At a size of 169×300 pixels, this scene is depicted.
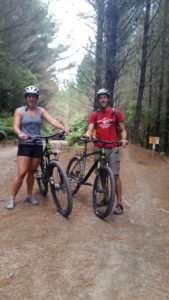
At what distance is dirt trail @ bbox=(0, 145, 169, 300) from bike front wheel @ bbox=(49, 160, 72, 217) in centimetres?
15

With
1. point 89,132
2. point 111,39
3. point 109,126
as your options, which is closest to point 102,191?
point 89,132

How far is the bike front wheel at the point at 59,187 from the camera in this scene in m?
5.34

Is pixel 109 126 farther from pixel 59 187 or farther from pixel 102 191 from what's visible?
pixel 59 187

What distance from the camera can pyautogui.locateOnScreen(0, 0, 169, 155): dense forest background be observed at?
459 inches

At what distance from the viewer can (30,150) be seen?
5648mm

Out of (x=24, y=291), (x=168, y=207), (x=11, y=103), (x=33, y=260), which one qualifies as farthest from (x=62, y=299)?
(x=11, y=103)

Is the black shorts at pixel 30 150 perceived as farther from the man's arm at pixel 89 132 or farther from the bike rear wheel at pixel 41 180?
the man's arm at pixel 89 132

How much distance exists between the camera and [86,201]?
6520 mm

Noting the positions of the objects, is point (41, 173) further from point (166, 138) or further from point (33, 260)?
point (166, 138)

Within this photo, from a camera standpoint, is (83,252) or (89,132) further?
(89,132)

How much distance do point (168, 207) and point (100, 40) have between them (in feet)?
27.2

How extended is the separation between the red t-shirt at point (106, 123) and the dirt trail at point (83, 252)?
1.30 meters

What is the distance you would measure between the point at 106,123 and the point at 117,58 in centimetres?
668

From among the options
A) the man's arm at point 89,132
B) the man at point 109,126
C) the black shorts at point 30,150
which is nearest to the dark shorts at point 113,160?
the man at point 109,126
